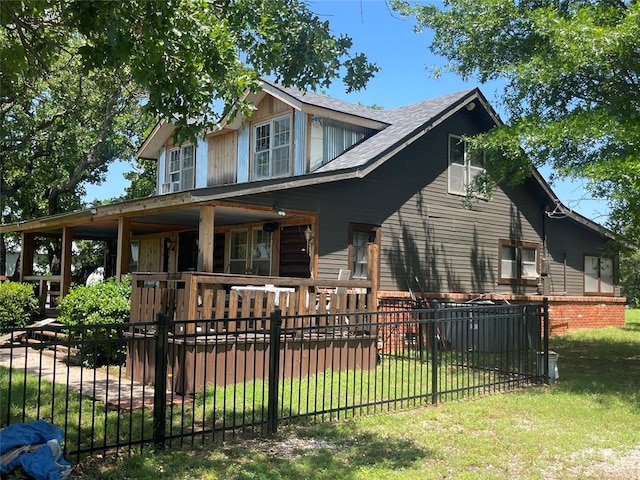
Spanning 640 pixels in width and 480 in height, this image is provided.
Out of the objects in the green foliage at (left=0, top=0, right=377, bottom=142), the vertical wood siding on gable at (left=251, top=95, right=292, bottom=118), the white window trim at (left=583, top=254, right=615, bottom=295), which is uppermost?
the vertical wood siding on gable at (left=251, top=95, right=292, bottom=118)

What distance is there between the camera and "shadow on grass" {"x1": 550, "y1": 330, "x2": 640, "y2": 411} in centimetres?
955

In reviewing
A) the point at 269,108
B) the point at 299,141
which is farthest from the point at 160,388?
the point at 269,108

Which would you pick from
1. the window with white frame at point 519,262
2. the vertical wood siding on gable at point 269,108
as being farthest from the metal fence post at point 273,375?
the window with white frame at point 519,262

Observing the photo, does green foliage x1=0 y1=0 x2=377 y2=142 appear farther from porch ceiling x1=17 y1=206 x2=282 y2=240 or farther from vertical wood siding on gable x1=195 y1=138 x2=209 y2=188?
vertical wood siding on gable x1=195 y1=138 x2=209 y2=188

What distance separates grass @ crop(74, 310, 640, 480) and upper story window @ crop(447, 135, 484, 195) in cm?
→ 888

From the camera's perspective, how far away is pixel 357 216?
14.8 metres

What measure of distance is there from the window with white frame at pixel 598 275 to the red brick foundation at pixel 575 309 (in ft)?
1.11

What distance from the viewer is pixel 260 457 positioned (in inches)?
232

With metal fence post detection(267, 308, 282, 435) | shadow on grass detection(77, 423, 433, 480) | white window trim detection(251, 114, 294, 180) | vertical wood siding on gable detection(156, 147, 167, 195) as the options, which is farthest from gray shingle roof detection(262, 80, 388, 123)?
shadow on grass detection(77, 423, 433, 480)

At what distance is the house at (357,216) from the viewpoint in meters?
13.8

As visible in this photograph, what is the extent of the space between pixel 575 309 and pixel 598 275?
2155mm

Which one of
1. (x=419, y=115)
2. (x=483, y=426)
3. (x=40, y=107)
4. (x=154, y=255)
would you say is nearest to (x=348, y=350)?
(x=483, y=426)

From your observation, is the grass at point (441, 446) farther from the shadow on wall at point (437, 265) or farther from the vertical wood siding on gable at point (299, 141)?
the vertical wood siding on gable at point (299, 141)

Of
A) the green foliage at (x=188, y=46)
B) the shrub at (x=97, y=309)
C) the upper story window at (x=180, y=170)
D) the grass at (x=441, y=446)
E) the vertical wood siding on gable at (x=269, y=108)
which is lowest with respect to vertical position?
the grass at (x=441, y=446)
